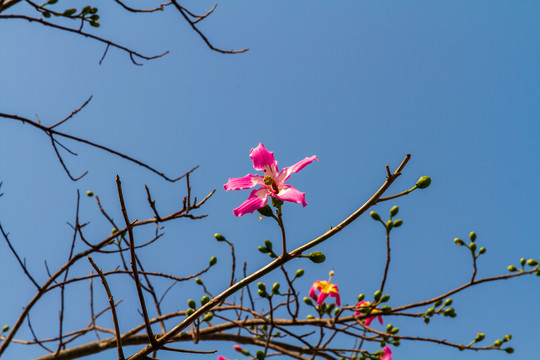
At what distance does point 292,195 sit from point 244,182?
9.0 inches

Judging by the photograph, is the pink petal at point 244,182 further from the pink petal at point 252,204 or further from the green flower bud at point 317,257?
the green flower bud at point 317,257

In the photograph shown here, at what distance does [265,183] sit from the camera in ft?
5.01

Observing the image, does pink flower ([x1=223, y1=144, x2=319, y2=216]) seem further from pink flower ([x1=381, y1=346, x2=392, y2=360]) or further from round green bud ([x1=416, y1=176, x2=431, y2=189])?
pink flower ([x1=381, y1=346, x2=392, y2=360])

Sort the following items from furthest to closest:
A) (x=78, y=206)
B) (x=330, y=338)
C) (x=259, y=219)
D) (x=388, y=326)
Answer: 1. (x=388, y=326)
2. (x=330, y=338)
3. (x=78, y=206)
4. (x=259, y=219)

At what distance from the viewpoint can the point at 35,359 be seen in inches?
124

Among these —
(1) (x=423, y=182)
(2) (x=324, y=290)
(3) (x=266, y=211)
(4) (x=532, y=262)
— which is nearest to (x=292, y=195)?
(3) (x=266, y=211)

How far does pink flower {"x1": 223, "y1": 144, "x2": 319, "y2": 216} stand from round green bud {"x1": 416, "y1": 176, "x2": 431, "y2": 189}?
1.13ft

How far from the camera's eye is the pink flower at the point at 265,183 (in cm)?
138

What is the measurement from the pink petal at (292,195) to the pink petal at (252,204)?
54 mm

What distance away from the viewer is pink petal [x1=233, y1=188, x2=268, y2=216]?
4.53ft

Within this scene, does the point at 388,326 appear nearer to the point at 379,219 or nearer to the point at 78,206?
the point at 379,219

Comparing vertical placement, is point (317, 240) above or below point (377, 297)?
below

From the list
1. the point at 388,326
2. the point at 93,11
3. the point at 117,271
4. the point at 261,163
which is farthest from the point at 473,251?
the point at 93,11

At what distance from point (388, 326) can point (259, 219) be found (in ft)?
7.21
